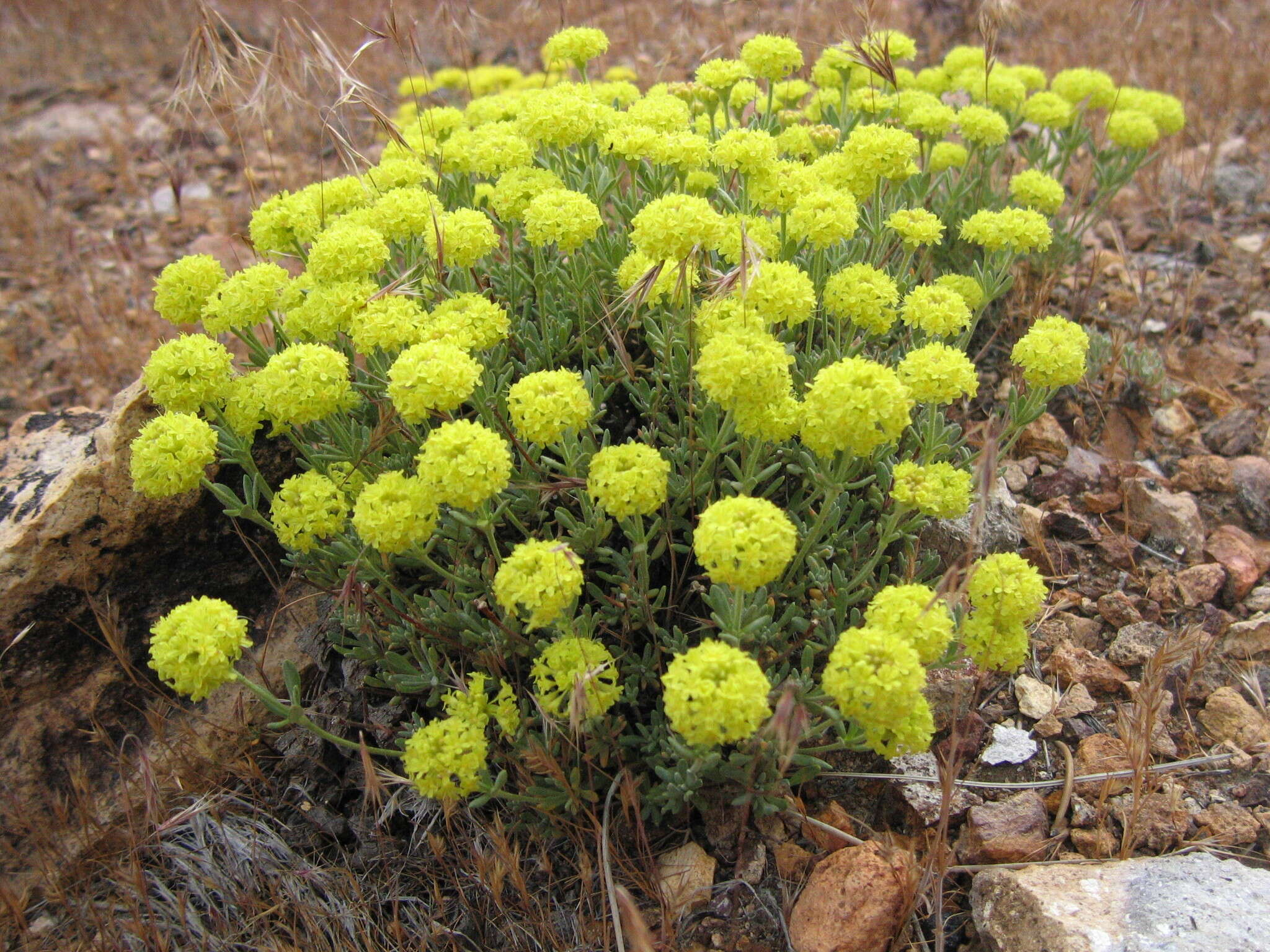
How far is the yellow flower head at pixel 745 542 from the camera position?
118 inches

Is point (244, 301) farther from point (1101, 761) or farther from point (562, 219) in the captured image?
point (1101, 761)

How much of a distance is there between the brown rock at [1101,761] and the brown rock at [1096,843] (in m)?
0.17

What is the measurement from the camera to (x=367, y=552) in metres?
4.03

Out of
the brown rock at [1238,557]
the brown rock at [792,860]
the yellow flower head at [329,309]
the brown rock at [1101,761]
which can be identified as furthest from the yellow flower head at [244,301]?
the brown rock at [1238,557]

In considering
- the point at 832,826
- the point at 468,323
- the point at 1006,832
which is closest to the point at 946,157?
the point at 468,323

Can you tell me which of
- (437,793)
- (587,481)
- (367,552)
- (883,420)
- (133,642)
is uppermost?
(883,420)

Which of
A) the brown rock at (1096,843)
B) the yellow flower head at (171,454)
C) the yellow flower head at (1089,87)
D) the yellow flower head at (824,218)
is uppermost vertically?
the yellow flower head at (1089,87)

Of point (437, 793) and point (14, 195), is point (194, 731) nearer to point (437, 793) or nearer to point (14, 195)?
point (437, 793)

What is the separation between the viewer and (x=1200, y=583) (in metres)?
4.74

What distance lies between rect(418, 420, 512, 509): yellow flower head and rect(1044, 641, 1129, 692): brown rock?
9.32 feet

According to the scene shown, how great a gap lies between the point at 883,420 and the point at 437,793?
213cm

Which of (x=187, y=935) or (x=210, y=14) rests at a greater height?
(x=210, y=14)

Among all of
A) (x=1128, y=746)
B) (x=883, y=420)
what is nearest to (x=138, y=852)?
(x=883, y=420)

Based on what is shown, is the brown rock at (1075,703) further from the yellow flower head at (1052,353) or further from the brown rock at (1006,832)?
the yellow flower head at (1052,353)
